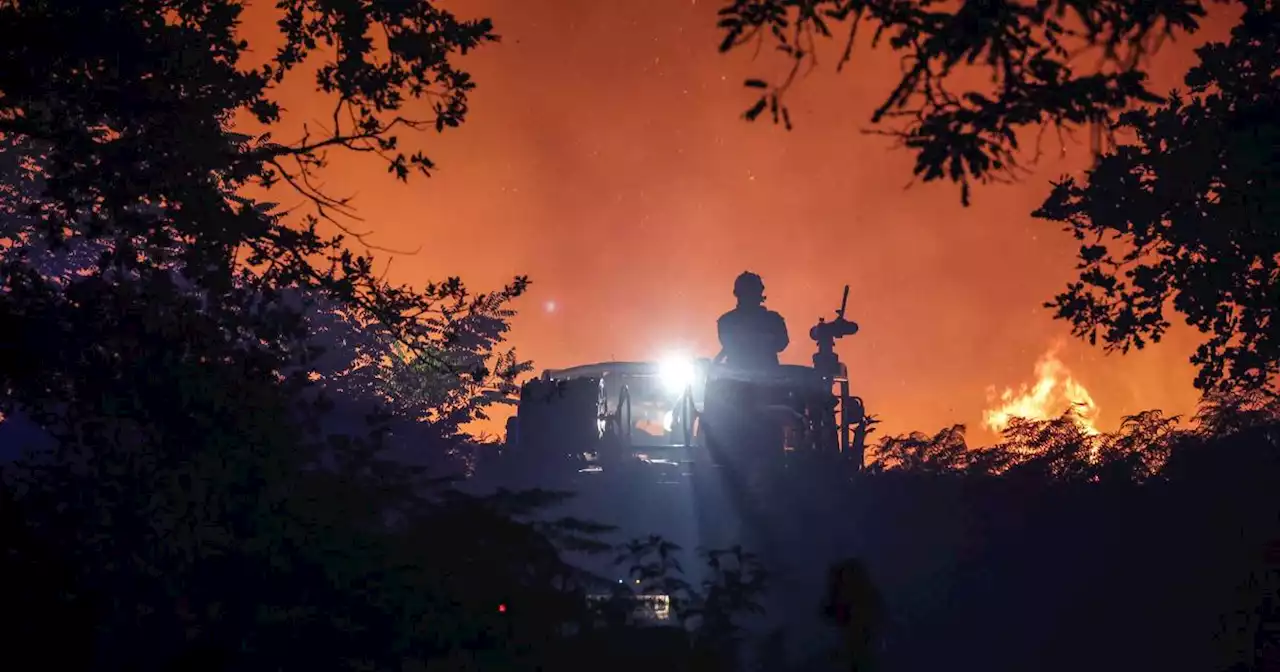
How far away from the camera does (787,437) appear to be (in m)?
17.1

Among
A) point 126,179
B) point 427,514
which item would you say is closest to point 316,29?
point 126,179

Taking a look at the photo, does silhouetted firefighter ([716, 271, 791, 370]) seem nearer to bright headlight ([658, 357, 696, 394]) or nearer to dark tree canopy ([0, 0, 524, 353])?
bright headlight ([658, 357, 696, 394])

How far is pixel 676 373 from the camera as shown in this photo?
1723cm

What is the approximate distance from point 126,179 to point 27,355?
1.20 meters

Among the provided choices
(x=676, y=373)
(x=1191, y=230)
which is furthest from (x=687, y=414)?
(x=1191, y=230)

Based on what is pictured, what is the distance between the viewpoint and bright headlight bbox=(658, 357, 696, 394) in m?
17.0

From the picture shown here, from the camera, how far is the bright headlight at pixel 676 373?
1705 centimetres

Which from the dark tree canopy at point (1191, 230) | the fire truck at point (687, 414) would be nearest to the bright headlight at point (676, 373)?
the fire truck at point (687, 414)

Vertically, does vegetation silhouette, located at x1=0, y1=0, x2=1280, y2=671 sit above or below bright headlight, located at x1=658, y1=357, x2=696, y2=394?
below

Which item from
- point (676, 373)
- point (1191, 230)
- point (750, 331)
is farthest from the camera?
point (676, 373)

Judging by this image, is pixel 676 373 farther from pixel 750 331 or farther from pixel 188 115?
pixel 188 115

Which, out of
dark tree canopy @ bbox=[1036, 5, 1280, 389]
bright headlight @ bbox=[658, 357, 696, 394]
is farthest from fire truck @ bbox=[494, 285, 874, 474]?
dark tree canopy @ bbox=[1036, 5, 1280, 389]

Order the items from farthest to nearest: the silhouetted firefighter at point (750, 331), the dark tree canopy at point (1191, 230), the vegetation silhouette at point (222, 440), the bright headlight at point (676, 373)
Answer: the bright headlight at point (676, 373)
the silhouetted firefighter at point (750, 331)
the dark tree canopy at point (1191, 230)
the vegetation silhouette at point (222, 440)

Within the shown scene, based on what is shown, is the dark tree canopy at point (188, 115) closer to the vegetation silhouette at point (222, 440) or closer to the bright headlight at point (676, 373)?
the vegetation silhouette at point (222, 440)
